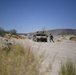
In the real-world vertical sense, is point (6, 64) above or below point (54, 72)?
above

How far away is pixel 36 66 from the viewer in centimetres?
579

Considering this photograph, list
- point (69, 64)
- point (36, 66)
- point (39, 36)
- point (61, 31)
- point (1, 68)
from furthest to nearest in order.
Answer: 1. point (61, 31)
2. point (39, 36)
3. point (69, 64)
4. point (36, 66)
5. point (1, 68)

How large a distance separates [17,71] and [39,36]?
28510mm

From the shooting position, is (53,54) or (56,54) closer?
(56,54)

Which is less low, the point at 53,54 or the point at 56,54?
the point at 56,54

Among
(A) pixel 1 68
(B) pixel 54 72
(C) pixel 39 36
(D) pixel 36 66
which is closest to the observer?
(A) pixel 1 68

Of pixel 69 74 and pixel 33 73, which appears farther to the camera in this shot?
pixel 69 74

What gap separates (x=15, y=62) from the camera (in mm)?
5699

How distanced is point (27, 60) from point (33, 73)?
0.74 meters

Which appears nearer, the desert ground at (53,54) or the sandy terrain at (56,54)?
the desert ground at (53,54)

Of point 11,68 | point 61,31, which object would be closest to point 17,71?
point 11,68

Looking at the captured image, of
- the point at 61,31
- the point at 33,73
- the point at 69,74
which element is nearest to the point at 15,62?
the point at 33,73

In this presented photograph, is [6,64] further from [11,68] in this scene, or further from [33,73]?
[33,73]

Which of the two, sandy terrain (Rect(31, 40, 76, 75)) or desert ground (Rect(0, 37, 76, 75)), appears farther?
sandy terrain (Rect(31, 40, 76, 75))
